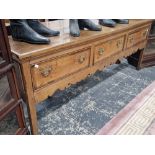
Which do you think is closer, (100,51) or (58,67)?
(58,67)

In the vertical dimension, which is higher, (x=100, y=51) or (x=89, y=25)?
(x=89, y=25)

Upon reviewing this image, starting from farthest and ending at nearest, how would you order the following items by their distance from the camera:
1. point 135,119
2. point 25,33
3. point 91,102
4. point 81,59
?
point 91,102 < point 135,119 < point 81,59 < point 25,33

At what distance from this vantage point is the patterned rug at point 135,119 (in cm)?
146

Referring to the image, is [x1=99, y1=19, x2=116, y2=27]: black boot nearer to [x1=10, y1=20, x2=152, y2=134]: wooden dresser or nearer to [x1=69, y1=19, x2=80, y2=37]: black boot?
[x1=10, y1=20, x2=152, y2=134]: wooden dresser

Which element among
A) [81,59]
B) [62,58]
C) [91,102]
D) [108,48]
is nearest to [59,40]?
[62,58]

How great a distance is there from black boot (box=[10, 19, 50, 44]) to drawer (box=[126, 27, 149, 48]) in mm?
970

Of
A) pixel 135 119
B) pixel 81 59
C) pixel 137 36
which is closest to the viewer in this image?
pixel 81 59

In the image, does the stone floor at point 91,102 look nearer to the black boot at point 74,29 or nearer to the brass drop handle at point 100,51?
the brass drop handle at point 100,51

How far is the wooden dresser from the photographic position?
1063 millimetres

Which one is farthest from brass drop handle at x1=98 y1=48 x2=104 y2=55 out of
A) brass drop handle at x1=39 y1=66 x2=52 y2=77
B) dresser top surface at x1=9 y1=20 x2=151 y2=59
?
brass drop handle at x1=39 y1=66 x2=52 y2=77

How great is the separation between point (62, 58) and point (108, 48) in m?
0.52

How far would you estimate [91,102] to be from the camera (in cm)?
180

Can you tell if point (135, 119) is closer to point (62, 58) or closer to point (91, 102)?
point (91, 102)

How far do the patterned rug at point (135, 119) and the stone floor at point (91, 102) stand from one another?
6 centimetres
